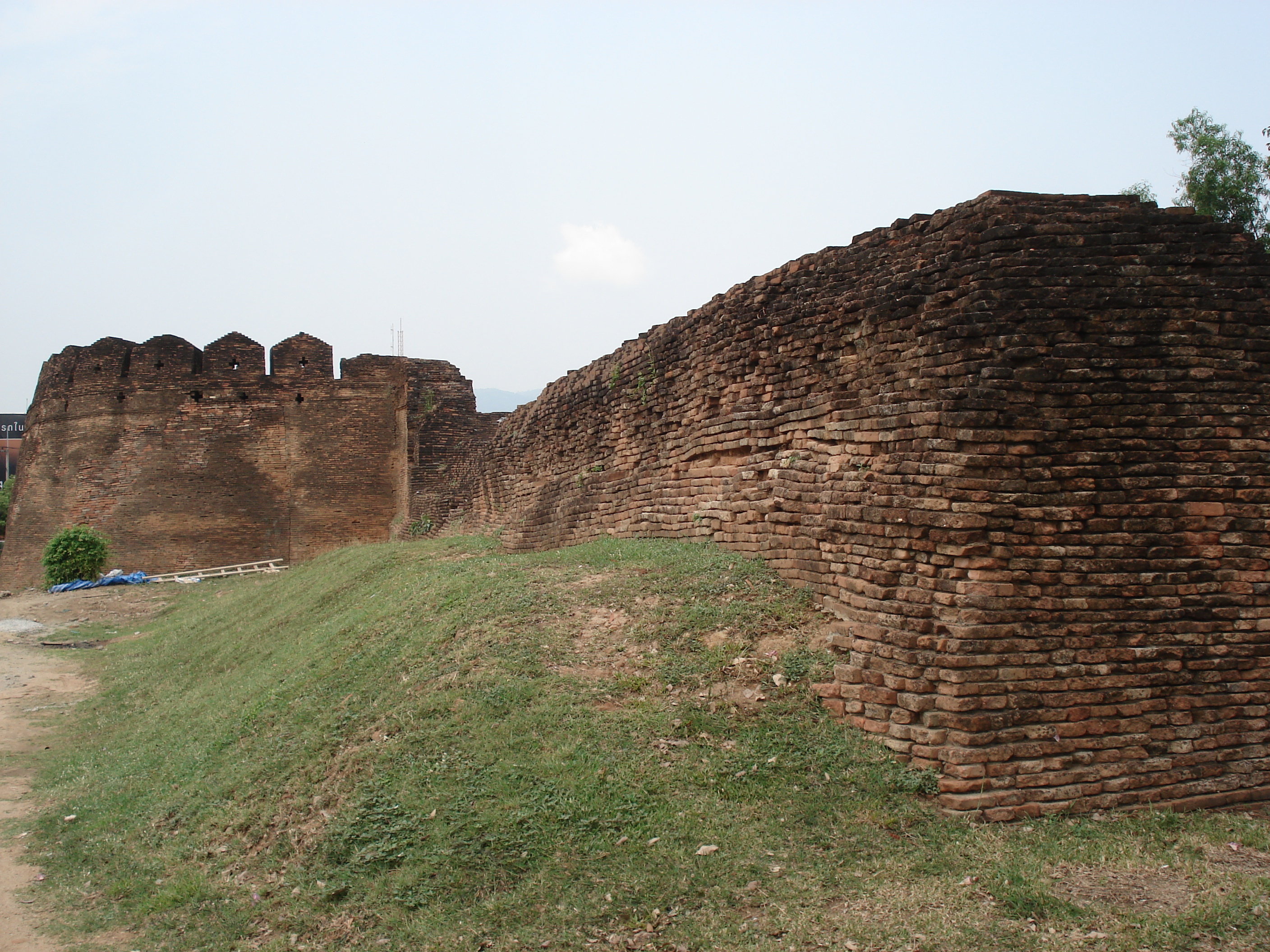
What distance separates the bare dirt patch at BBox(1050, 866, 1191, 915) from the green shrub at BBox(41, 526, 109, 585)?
20.7 m

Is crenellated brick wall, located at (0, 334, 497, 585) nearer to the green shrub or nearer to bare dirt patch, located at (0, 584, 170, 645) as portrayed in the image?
the green shrub

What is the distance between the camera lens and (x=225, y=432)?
69.6ft

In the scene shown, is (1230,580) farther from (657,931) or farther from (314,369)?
(314,369)

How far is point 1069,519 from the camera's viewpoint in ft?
14.0

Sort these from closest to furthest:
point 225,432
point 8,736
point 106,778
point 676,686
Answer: point 676,686
point 106,778
point 8,736
point 225,432

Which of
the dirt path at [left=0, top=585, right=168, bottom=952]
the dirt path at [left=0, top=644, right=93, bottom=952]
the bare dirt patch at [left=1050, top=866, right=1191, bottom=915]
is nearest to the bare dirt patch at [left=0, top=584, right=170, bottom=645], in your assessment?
the dirt path at [left=0, top=585, right=168, bottom=952]

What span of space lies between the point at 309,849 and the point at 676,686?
211 cm

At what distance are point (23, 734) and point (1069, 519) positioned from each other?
9.63 meters

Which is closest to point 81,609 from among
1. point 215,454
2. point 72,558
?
point 72,558

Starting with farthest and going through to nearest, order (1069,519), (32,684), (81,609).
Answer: (81,609) < (32,684) < (1069,519)

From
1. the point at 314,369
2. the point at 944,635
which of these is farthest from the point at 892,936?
the point at 314,369

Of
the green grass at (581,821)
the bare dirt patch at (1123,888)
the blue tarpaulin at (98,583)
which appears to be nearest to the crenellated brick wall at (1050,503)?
the green grass at (581,821)

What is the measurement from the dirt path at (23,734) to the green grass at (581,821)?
6.9 inches

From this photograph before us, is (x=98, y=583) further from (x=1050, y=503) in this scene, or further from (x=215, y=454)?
(x=1050, y=503)
